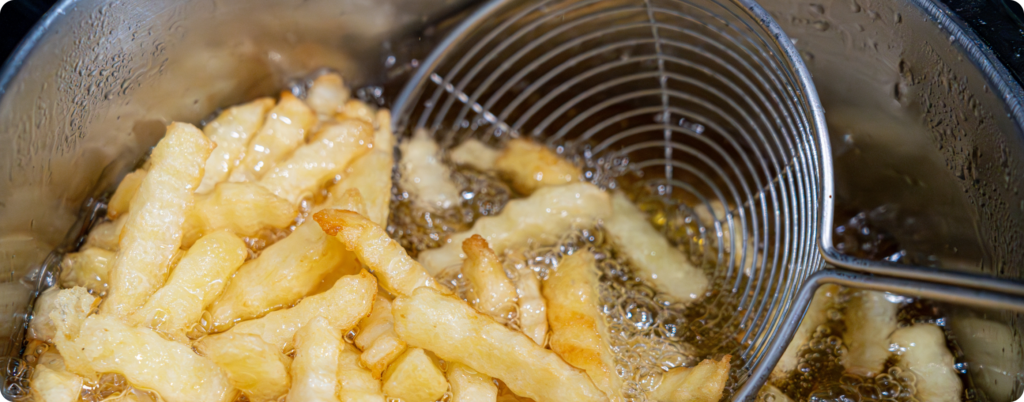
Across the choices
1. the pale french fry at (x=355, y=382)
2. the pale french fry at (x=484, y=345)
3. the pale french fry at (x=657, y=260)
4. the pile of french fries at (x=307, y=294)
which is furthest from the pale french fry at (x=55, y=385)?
the pale french fry at (x=657, y=260)

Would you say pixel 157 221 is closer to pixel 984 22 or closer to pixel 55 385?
pixel 55 385

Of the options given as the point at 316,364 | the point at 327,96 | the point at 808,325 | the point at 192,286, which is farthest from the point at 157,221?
Result: the point at 808,325

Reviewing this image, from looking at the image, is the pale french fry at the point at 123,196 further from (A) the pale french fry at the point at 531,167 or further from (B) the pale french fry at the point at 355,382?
(A) the pale french fry at the point at 531,167

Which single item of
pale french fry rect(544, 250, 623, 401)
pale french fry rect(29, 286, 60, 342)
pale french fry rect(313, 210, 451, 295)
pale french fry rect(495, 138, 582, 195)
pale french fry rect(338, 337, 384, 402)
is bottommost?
pale french fry rect(29, 286, 60, 342)

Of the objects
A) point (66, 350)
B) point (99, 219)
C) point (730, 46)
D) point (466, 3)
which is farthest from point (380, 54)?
point (66, 350)

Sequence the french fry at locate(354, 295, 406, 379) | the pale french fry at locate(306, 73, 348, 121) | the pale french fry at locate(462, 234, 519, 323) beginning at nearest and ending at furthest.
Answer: the french fry at locate(354, 295, 406, 379), the pale french fry at locate(462, 234, 519, 323), the pale french fry at locate(306, 73, 348, 121)

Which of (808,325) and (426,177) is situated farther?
(426,177)

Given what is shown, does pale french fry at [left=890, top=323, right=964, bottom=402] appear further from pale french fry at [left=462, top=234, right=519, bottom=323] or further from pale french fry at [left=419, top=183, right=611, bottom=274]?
pale french fry at [left=462, top=234, right=519, bottom=323]

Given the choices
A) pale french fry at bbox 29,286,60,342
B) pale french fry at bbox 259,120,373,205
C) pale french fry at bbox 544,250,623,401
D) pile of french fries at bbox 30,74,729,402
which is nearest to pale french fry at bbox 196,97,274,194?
pile of french fries at bbox 30,74,729,402
